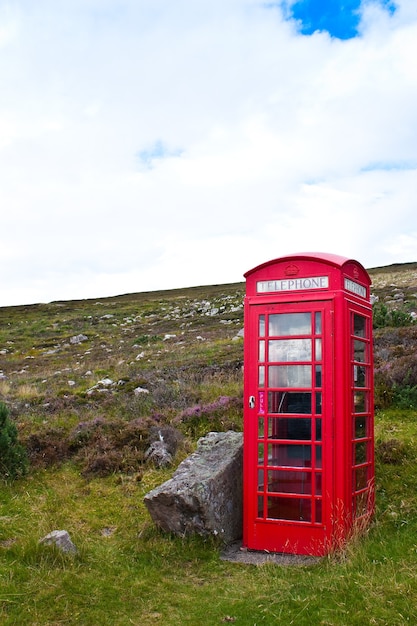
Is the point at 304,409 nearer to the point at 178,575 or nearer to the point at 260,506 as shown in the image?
the point at 260,506

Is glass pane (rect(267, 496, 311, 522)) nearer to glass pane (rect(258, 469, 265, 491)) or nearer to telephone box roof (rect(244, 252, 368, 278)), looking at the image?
glass pane (rect(258, 469, 265, 491))

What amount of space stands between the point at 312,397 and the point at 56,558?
3.15 m

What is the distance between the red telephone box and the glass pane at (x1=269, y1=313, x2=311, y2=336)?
1 cm

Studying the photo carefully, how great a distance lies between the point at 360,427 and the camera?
24.1 feet

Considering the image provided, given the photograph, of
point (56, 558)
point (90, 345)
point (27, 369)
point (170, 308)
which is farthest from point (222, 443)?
point (170, 308)

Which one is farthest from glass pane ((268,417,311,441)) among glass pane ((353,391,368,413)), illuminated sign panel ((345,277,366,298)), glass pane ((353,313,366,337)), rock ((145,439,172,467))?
rock ((145,439,172,467))

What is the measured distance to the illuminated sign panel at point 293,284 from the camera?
7055 millimetres

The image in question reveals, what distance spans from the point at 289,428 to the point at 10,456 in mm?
4622

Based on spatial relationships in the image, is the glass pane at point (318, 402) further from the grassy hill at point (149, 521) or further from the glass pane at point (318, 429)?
the grassy hill at point (149, 521)

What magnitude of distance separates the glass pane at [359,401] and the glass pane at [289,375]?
65 cm

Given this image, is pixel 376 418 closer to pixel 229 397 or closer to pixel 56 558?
pixel 229 397

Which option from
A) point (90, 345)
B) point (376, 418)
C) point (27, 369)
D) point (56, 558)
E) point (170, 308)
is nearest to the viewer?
point (56, 558)

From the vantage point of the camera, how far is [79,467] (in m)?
9.95

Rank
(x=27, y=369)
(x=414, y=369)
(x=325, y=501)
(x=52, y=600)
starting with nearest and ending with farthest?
(x=52, y=600) → (x=325, y=501) → (x=414, y=369) → (x=27, y=369)
